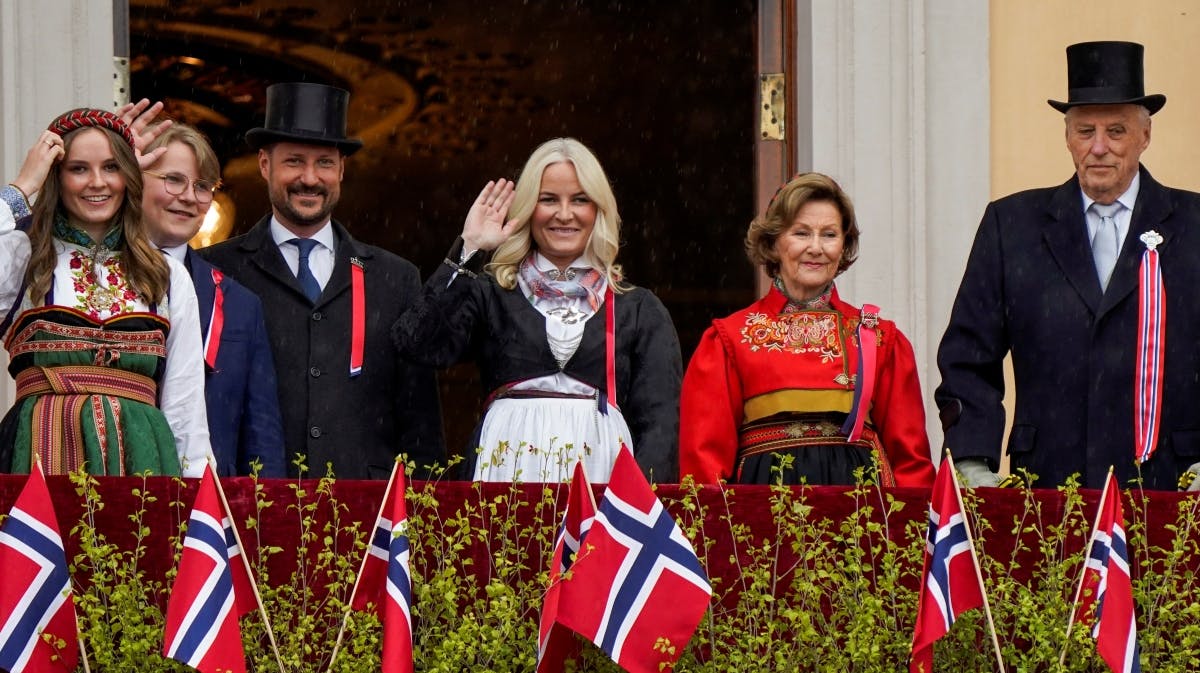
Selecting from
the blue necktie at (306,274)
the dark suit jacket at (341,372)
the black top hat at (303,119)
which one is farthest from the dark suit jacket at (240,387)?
the black top hat at (303,119)

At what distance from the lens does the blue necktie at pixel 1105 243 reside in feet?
19.9

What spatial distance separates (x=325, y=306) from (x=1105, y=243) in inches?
81.5

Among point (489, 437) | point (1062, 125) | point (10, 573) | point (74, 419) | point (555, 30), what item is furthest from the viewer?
point (555, 30)

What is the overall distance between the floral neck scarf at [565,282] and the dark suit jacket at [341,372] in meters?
0.39

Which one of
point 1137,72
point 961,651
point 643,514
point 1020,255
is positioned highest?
point 1137,72

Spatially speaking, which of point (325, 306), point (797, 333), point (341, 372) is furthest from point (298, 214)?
point (797, 333)

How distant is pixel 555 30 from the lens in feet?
34.6

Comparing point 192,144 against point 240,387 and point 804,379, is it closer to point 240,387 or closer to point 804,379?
point 240,387

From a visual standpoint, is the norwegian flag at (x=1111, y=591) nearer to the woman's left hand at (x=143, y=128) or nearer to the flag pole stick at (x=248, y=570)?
the flag pole stick at (x=248, y=570)

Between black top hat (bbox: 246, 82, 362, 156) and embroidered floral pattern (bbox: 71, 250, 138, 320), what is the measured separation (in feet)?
2.72

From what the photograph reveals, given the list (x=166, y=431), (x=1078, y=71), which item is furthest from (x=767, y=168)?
(x=166, y=431)

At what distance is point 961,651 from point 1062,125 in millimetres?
Result: 2768

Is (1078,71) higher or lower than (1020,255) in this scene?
higher

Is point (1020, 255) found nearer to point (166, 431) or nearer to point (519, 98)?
point (166, 431)
